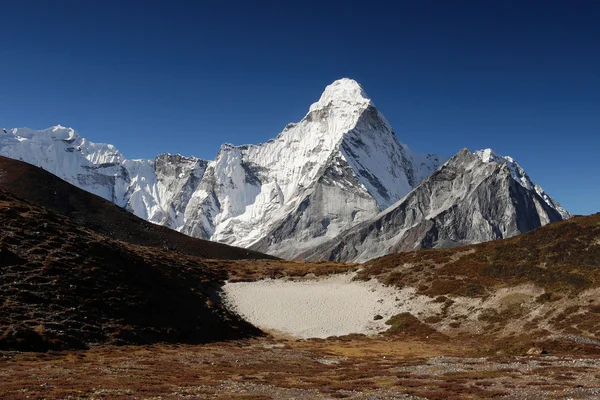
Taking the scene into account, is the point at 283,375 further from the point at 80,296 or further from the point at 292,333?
the point at 292,333

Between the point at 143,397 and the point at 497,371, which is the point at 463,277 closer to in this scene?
the point at 497,371

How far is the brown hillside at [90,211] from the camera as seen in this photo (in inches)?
5025

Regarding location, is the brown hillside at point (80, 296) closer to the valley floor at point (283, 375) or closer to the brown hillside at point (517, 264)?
the valley floor at point (283, 375)

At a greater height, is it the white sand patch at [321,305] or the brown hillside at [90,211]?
the brown hillside at [90,211]

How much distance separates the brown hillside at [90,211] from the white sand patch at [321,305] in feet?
196

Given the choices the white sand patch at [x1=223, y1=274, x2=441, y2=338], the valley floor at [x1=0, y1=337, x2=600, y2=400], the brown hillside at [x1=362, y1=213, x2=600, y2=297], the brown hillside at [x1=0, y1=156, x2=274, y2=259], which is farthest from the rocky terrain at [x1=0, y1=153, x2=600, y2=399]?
the brown hillside at [x1=0, y1=156, x2=274, y2=259]

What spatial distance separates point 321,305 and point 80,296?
33.9 metres

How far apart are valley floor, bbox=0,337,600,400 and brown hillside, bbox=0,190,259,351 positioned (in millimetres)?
3253

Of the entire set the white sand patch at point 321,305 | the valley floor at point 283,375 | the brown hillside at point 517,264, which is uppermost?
the brown hillside at point 517,264

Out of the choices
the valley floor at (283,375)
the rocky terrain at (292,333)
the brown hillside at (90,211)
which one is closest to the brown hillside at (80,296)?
the rocky terrain at (292,333)

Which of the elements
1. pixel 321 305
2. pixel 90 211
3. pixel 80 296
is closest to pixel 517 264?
pixel 321 305

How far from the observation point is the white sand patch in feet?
203

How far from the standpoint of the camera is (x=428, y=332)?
2208 inches

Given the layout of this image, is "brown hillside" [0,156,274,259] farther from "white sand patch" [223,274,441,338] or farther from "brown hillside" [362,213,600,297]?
"brown hillside" [362,213,600,297]
